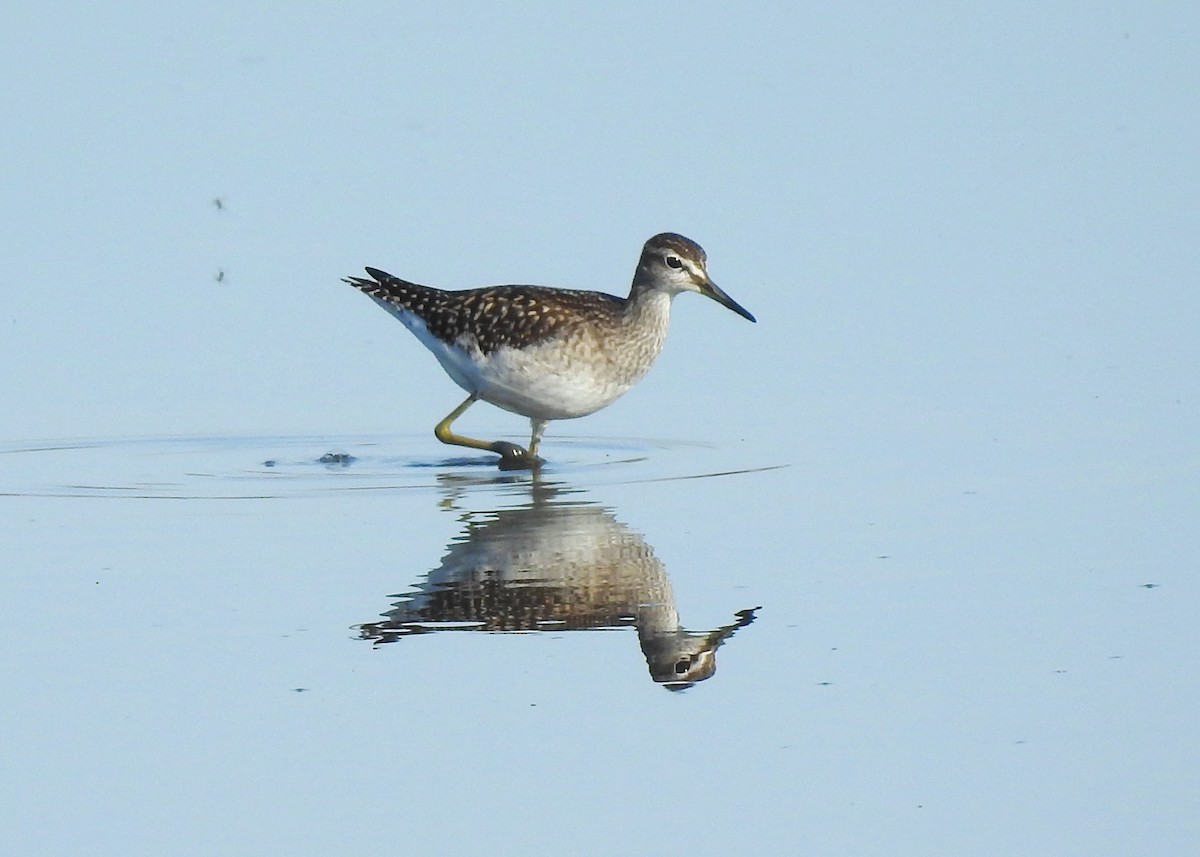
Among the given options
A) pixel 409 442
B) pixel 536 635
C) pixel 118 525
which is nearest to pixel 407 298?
pixel 409 442

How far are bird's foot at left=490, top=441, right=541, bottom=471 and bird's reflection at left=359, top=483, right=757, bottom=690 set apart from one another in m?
2.50

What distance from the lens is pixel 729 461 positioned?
1336cm

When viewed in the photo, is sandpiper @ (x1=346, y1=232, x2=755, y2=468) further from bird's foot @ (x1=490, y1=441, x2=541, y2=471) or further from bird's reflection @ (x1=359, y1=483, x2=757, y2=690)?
bird's reflection @ (x1=359, y1=483, x2=757, y2=690)

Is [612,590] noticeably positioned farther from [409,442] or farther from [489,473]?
[409,442]

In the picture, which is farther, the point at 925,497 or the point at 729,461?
the point at 729,461

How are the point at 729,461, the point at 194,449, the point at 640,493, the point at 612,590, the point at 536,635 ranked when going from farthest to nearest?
the point at 194,449 < the point at 729,461 < the point at 640,493 < the point at 612,590 < the point at 536,635

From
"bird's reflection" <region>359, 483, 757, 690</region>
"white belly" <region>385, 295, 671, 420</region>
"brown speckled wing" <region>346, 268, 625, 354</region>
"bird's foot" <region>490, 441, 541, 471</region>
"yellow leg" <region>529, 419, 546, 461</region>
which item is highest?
"brown speckled wing" <region>346, 268, 625, 354</region>

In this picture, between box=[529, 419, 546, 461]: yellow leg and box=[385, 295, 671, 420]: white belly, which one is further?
box=[529, 419, 546, 461]: yellow leg

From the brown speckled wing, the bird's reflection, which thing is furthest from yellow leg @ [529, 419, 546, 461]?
the bird's reflection

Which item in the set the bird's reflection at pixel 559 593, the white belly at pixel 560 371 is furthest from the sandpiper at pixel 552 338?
the bird's reflection at pixel 559 593

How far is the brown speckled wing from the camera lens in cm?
1431

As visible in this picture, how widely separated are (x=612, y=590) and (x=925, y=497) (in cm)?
286

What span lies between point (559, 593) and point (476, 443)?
5.09m

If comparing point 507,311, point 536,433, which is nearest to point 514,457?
point 536,433
